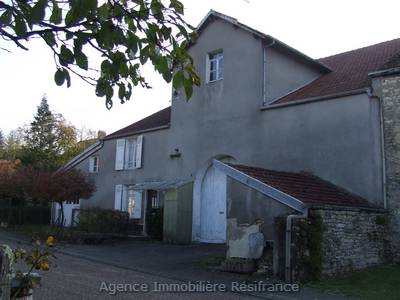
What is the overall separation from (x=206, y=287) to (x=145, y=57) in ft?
26.1

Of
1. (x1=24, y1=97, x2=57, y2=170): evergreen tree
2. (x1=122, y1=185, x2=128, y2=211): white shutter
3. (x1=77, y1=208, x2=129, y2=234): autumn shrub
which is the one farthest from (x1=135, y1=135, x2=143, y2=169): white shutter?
(x1=24, y1=97, x2=57, y2=170): evergreen tree

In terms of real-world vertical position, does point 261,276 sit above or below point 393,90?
below

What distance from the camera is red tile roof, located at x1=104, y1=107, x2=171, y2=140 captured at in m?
23.0

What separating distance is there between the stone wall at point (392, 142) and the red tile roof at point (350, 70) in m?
0.61

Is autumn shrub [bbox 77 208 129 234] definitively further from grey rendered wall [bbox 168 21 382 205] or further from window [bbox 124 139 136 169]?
grey rendered wall [bbox 168 21 382 205]

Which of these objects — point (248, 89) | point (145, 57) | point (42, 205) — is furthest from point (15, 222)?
point (145, 57)

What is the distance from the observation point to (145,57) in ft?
11.1

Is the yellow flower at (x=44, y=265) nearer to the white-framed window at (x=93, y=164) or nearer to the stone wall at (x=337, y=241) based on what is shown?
the stone wall at (x=337, y=241)

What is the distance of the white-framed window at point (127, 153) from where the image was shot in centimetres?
2353

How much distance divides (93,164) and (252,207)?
49.7 ft

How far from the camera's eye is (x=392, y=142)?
14656mm

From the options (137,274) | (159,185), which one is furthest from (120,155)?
(137,274)

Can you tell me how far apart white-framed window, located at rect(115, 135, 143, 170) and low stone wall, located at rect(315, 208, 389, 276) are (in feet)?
40.7

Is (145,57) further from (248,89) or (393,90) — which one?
(248,89)
